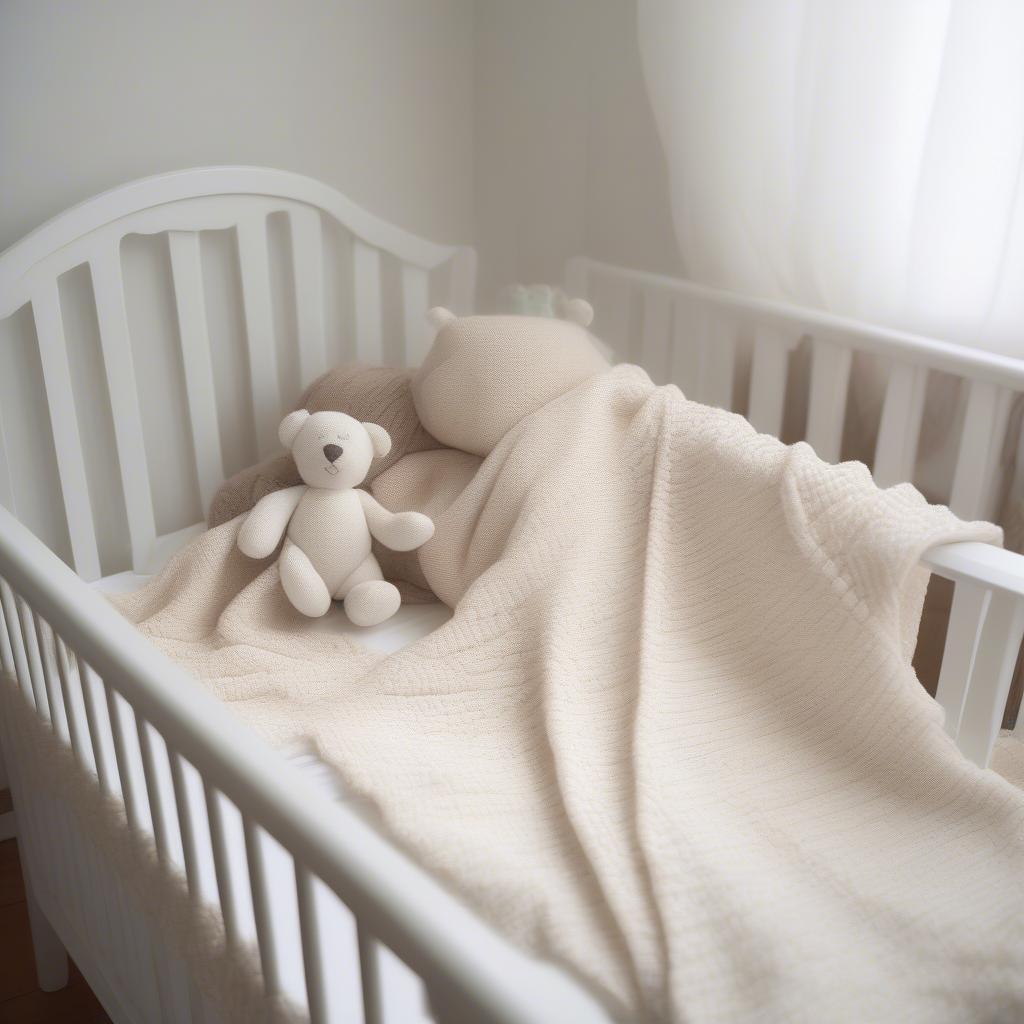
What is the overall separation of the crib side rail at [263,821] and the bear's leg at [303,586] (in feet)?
0.88

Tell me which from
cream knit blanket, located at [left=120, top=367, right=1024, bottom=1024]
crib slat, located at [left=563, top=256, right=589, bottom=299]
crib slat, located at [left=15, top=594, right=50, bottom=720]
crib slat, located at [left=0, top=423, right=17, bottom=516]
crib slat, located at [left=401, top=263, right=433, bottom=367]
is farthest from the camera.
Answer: crib slat, located at [left=563, top=256, right=589, bottom=299]

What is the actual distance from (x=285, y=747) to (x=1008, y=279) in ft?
3.28

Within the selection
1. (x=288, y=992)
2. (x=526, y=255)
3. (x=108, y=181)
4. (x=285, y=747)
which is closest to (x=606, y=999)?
(x=288, y=992)

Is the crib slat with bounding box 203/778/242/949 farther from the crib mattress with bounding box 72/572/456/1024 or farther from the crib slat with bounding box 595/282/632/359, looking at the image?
the crib slat with bounding box 595/282/632/359

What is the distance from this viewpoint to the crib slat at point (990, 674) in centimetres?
92

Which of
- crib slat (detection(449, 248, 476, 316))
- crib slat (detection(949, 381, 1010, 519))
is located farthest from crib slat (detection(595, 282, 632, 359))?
crib slat (detection(949, 381, 1010, 519))

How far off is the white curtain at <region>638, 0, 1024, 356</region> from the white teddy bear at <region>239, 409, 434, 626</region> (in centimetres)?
66

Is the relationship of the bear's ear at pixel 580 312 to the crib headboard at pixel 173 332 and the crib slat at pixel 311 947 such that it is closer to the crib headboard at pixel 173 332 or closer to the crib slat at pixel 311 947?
the crib headboard at pixel 173 332

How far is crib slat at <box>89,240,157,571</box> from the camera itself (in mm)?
1387

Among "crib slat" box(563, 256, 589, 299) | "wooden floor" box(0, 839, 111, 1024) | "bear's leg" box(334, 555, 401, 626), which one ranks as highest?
"crib slat" box(563, 256, 589, 299)

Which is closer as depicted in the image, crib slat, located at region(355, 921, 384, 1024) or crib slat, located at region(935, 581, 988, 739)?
crib slat, located at region(355, 921, 384, 1024)

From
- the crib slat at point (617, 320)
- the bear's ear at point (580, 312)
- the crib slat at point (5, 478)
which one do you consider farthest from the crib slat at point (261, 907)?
the crib slat at point (617, 320)

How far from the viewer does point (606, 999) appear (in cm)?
72

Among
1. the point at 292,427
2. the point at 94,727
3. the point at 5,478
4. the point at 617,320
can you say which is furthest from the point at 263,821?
the point at 617,320
